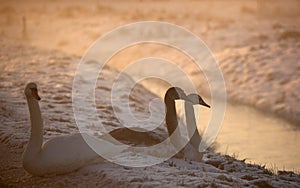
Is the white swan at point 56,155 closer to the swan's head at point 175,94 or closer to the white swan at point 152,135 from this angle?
the white swan at point 152,135

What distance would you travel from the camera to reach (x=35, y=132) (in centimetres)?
842

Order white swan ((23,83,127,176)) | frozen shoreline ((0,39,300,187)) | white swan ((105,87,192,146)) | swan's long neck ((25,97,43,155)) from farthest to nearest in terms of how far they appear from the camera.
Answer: white swan ((105,87,192,146)) < swan's long neck ((25,97,43,155)) < white swan ((23,83,127,176)) < frozen shoreline ((0,39,300,187))

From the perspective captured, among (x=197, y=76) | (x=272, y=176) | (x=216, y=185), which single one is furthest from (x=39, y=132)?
(x=197, y=76)

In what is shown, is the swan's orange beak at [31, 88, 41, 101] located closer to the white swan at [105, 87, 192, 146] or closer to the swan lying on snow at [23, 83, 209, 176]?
the swan lying on snow at [23, 83, 209, 176]

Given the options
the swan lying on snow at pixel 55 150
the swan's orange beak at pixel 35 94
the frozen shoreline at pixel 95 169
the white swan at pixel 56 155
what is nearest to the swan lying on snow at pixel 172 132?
the frozen shoreline at pixel 95 169

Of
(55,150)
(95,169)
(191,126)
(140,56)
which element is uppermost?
(140,56)

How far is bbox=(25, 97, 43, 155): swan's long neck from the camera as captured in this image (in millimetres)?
8264

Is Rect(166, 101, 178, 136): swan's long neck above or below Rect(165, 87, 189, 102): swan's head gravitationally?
below

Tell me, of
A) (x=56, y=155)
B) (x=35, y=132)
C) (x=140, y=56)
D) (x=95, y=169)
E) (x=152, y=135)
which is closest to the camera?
(x=56, y=155)

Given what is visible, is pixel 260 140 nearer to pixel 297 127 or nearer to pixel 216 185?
pixel 297 127

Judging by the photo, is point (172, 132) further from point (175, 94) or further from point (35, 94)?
point (35, 94)

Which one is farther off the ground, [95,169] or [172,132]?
[172,132]

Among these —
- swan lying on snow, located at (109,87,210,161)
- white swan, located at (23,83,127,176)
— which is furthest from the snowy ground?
swan lying on snow, located at (109,87,210,161)

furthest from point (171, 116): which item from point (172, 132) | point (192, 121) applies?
point (192, 121)
